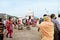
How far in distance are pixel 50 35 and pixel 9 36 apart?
11893 mm

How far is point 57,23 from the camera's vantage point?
13.6 meters

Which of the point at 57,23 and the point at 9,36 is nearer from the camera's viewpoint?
the point at 57,23

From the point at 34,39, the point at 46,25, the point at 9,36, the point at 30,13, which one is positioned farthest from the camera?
the point at 30,13

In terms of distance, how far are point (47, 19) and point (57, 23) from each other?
1.81 m

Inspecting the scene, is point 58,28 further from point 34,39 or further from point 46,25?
point 34,39

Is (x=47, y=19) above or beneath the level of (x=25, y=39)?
above

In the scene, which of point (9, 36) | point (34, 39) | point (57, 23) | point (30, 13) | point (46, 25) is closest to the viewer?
point (46, 25)

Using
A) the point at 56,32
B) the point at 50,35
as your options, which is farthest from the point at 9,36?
the point at 50,35

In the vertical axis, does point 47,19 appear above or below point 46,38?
above

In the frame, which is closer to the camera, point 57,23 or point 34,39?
point 57,23

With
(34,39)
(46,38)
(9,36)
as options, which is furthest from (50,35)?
(9,36)

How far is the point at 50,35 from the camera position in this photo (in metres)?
11.9

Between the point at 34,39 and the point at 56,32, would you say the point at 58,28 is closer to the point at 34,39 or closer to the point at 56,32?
the point at 56,32

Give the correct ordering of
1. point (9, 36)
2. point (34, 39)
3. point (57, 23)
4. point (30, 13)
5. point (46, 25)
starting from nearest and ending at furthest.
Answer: point (46, 25), point (57, 23), point (34, 39), point (9, 36), point (30, 13)
